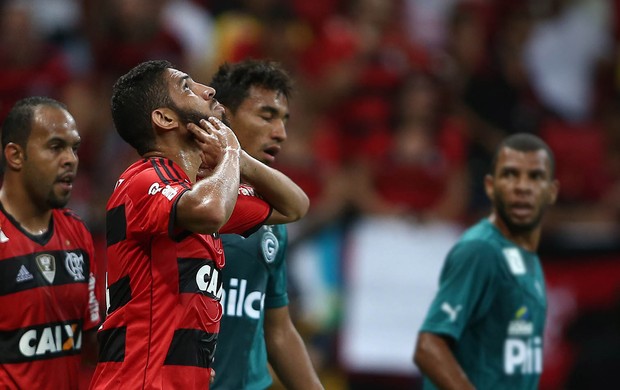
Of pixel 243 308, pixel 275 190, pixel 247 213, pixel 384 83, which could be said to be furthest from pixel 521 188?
pixel 384 83

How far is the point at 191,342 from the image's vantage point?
13.3 ft

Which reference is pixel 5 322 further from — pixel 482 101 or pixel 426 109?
pixel 482 101

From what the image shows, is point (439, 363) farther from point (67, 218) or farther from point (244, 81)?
point (67, 218)

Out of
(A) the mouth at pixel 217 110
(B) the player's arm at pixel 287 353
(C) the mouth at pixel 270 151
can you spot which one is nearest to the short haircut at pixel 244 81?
(C) the mouth at pixel 270 151

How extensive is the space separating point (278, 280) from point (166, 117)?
1.47 metres

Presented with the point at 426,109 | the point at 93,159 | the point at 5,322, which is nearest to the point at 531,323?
the point at 5,322

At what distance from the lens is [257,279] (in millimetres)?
5148

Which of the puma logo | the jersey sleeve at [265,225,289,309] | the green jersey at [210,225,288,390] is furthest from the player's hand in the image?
the puma logo

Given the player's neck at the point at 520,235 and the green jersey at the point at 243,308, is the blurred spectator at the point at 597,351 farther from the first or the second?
the green jersey at the point at 243,308

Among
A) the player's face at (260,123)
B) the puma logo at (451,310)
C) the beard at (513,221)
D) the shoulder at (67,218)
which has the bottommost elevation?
the puma logo at (451,310)

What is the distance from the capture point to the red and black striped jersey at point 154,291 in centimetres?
395

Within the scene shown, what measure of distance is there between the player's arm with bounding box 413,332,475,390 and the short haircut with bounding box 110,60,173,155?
2213mm

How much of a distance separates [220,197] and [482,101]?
25.0ft

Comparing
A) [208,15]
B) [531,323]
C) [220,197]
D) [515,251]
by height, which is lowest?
[531,323]
